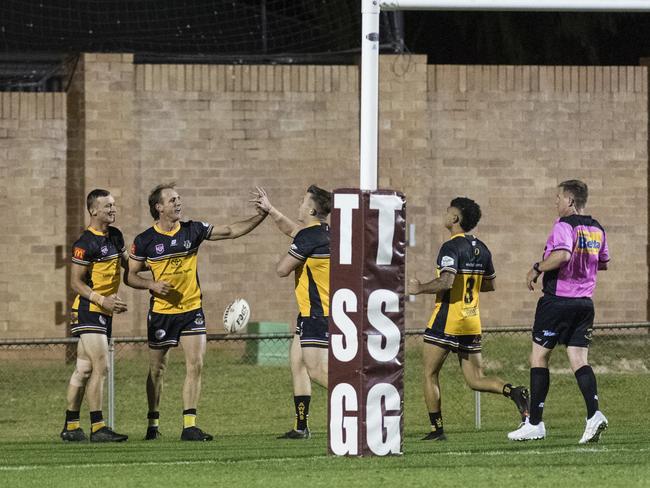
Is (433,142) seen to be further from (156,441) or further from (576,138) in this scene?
(156,441)

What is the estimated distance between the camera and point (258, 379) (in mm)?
18844

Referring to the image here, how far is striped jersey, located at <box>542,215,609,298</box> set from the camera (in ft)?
36.5

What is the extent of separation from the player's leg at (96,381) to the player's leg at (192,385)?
600 millimetres

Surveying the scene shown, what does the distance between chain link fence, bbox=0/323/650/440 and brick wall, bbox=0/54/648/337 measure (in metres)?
0.64

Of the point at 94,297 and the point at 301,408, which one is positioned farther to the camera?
the point at 301,408

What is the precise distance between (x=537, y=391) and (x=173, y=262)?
10.8ft

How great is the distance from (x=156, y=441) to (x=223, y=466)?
9.62ft

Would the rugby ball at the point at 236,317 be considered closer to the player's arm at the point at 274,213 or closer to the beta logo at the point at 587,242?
the player's arm at the point at 274,213

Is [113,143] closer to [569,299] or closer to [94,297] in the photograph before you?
[94,297]

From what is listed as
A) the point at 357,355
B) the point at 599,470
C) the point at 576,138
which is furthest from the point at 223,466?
the point at 576,138

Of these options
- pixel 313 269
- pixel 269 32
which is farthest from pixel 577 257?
pixel 269 32

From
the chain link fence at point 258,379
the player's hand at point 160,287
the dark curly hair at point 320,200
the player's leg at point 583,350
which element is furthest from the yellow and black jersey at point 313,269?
the chain link fence at point 258,379

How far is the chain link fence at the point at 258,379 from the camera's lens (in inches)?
677

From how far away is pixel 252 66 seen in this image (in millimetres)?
21016
